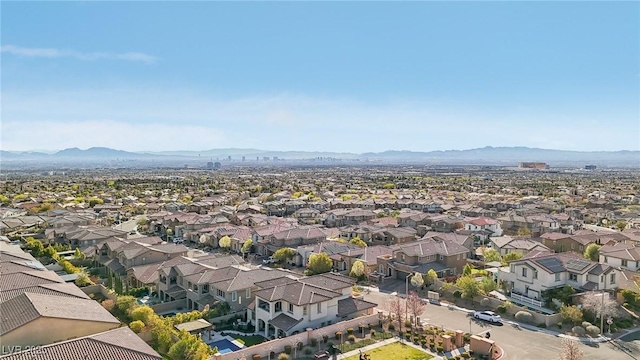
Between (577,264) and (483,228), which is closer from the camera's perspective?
(577,264)

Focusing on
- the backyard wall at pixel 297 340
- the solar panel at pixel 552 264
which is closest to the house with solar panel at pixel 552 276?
the solar panel at pixel 552 264

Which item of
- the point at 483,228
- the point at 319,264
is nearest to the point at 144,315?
the point at 319,264

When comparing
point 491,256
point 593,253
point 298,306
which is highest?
point 298,306

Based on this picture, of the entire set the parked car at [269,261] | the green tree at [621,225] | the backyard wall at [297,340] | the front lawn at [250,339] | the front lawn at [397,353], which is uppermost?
the green tree at [621,225]

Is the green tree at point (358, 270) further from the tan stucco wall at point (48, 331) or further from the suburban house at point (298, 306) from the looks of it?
the tan stucco wall at point (48, 331)

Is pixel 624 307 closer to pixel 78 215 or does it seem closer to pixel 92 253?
pixel 92 253

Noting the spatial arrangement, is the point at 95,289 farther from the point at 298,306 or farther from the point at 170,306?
the point at 298,306
